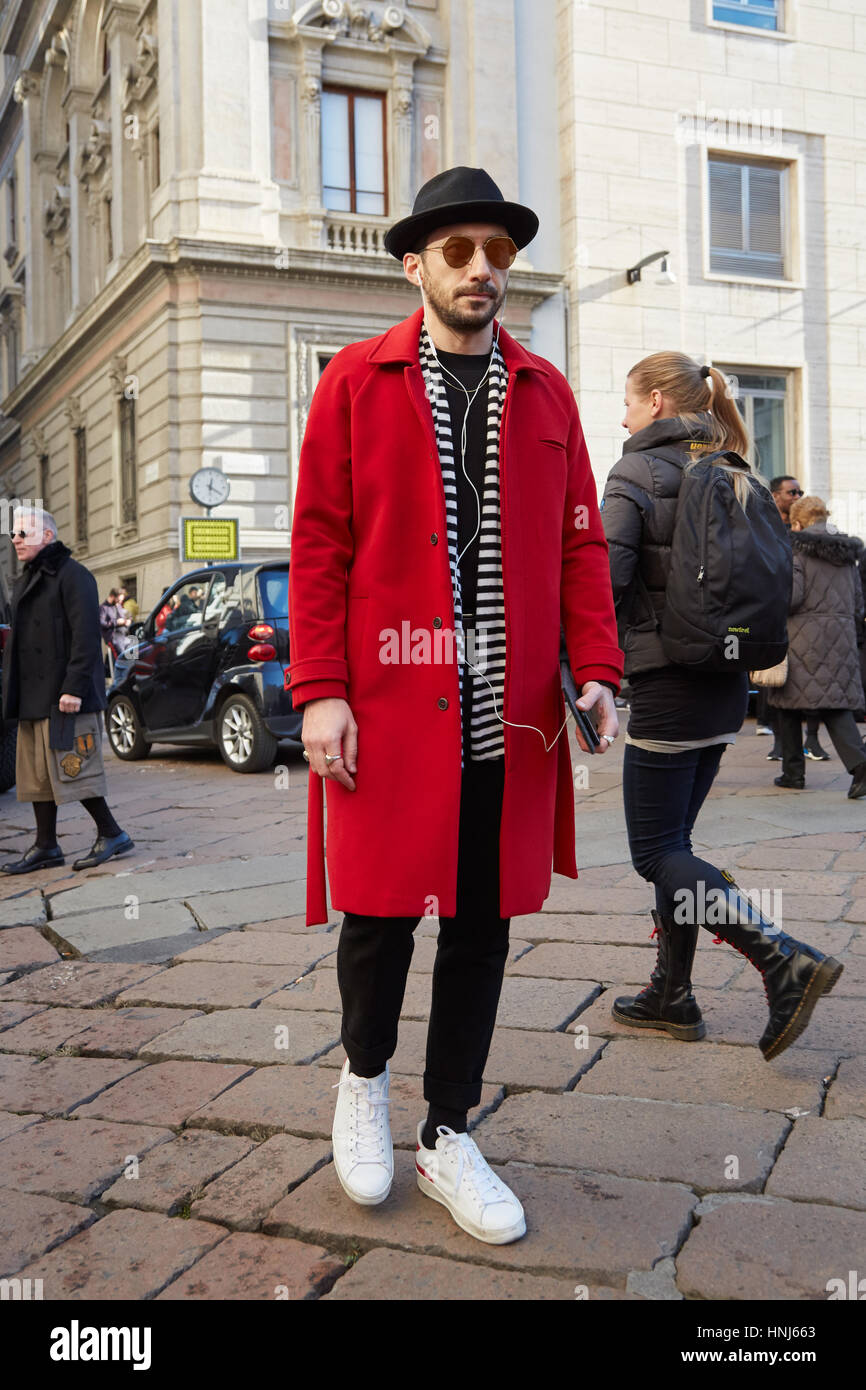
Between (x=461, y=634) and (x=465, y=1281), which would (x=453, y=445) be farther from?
(x=465, y=1281)

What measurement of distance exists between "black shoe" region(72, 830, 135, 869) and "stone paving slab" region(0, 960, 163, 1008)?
175 centimetres

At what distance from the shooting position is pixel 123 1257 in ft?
→ 7.82

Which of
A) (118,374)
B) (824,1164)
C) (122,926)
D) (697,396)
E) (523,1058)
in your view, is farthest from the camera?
(118,374)

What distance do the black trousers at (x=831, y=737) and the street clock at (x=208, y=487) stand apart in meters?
9.72

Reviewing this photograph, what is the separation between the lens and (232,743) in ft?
32.3

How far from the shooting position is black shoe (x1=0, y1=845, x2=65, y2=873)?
6.23 m

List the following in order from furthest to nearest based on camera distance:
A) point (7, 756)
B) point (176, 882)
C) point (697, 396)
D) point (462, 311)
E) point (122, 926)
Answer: point (7, 756) → point (176, 882) → point (122, 926) → point (697, 396) → point (462, 311)

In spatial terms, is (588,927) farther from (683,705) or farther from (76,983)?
(76,983)

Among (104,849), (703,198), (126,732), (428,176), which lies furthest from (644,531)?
(703,198)

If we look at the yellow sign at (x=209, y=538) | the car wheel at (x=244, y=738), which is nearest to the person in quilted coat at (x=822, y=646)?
the car wheel at (x=244, y=738)

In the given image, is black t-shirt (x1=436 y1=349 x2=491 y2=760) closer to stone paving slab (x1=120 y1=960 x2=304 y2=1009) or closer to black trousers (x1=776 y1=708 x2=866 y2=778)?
stone paving slab (x1=120 y1=960 x2=304 y2=1009)

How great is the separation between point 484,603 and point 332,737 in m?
0.41
